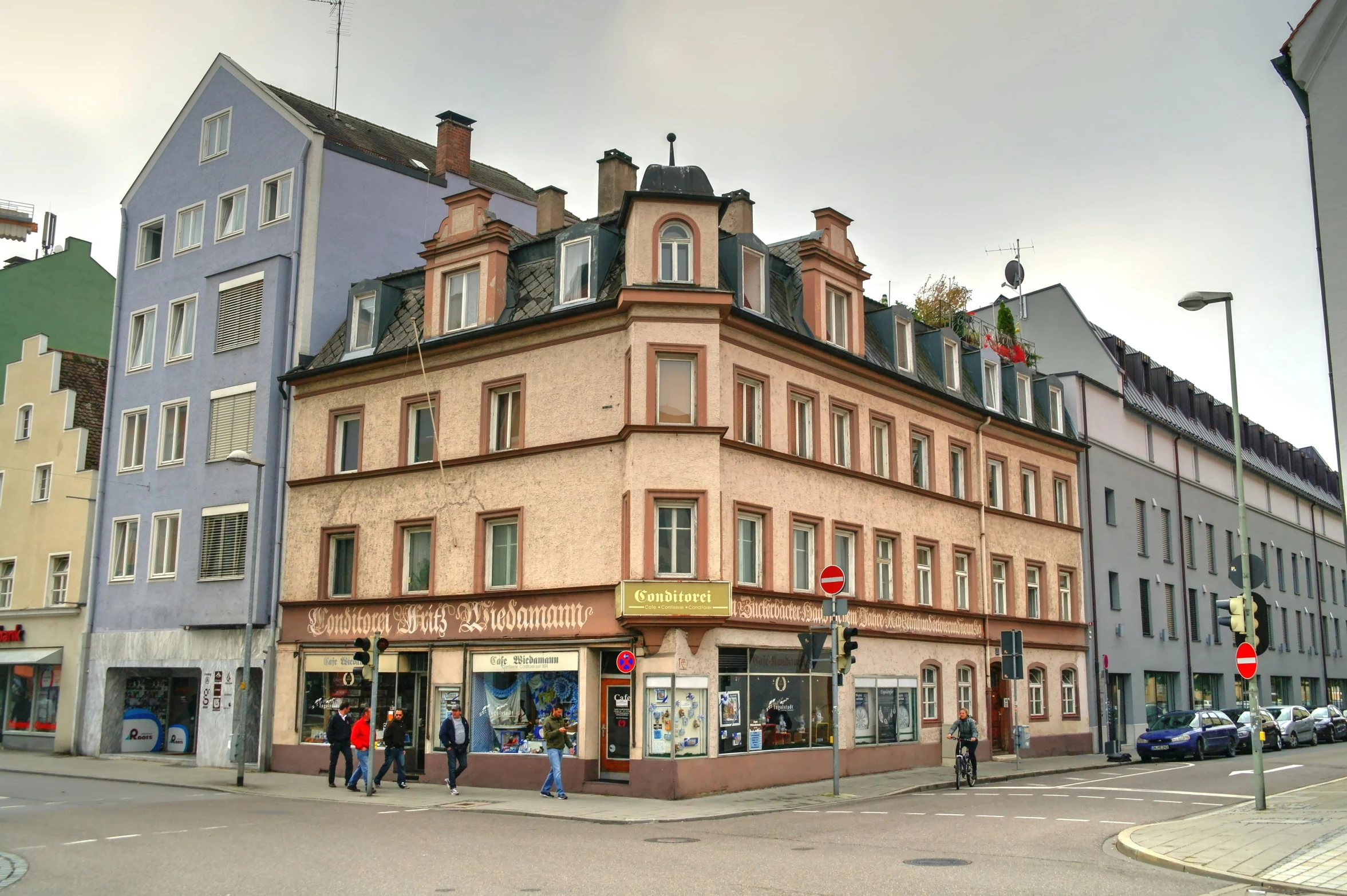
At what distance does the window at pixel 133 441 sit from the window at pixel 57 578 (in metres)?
4.32

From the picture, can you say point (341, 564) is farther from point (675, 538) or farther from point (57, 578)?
point (57, 578)

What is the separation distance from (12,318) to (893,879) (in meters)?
44.3

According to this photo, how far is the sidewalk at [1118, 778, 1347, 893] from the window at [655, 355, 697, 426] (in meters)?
12.1

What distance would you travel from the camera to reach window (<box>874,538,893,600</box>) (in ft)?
105

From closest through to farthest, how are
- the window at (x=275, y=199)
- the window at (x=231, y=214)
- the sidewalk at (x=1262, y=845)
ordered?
the sidewalk at (x=1262, y=845)
the window at (x=275, y=199)
the window at (x=231, y=214)

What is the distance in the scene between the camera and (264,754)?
31.8 meters

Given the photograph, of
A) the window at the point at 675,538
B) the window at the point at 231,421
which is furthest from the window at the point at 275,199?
the window at the point at 675,538

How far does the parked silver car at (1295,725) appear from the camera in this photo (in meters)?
44.6

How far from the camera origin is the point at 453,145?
131ft

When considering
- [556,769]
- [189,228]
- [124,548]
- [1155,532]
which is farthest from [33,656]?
[1155,532]

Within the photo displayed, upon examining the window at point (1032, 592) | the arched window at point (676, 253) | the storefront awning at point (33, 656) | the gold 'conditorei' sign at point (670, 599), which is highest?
the arched window at point (676, 253)

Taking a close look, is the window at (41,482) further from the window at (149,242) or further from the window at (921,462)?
the window at (921,462)

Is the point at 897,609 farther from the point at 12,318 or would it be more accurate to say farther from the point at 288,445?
the point at 12,318

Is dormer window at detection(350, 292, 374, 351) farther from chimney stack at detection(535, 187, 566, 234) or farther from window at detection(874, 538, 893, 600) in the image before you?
window at detection(874, 538, 893, 600)
